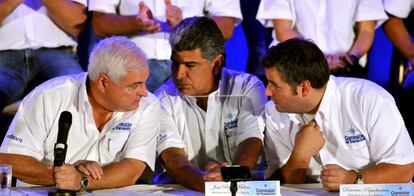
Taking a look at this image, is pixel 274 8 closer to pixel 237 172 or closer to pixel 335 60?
pixel 335 60

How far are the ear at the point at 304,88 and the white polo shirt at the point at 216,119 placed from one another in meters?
0.33

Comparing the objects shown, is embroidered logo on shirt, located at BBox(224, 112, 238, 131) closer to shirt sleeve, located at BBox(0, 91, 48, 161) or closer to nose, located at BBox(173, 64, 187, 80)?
nose, located at BBox(173, 64, 187, 80)

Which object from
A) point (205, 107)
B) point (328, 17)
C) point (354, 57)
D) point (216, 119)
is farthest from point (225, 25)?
point (216, 119)

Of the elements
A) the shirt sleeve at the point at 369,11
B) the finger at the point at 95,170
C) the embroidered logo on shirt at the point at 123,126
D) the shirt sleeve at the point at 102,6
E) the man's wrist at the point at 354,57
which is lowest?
the finger at the point at 95,170

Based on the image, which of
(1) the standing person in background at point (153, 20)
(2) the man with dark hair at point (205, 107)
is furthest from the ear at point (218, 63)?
(1) the standing person in background at point (153, 20)

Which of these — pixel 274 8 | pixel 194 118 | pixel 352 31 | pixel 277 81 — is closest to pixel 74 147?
pixel 194 118

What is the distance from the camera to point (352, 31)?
4.46 m

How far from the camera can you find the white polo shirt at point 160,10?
4211 millimetres

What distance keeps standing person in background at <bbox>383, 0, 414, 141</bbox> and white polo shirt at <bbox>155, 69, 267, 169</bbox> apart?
39.6 inches

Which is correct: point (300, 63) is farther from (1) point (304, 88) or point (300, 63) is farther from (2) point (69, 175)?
(2) point (69, 175)

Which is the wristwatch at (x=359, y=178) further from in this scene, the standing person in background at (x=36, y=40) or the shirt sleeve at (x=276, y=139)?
the standing person in background at (x=36, y=40)

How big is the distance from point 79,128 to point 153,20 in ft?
3.28

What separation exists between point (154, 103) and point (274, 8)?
1227mm

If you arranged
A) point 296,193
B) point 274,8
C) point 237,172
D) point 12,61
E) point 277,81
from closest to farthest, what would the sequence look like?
point 237,172, point 296,193, point 277,81, point 12,61, point 274,8
